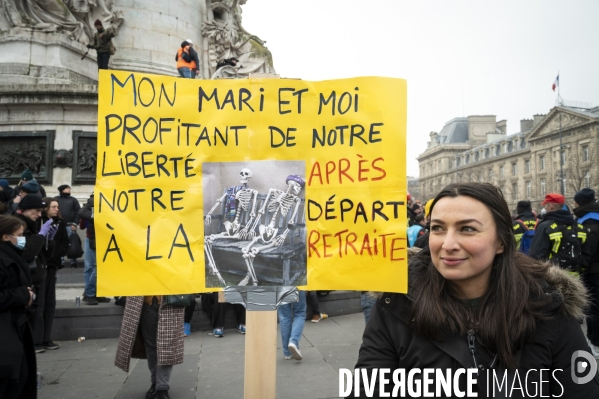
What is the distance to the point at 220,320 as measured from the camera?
24.4 feet

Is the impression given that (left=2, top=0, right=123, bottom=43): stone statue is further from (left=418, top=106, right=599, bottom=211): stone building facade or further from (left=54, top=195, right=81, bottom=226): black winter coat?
(left=418, top=106, right=599, bottom=211): stone building facade

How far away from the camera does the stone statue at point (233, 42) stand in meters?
17.3

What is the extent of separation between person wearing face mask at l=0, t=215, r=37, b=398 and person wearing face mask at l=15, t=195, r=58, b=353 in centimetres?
29

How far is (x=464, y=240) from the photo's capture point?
6.46 feet

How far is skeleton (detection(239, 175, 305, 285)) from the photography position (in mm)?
2775

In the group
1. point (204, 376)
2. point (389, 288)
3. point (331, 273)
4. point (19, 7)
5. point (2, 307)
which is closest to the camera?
point (389, 288)

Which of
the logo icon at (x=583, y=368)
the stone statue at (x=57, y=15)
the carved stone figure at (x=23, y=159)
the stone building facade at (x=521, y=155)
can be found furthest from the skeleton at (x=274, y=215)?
the stone building facade at (x=521, y=155)

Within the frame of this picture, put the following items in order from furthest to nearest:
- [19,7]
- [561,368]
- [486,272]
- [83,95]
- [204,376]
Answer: [19,7] → [83,95] → [204,376] → [486,272] → [561,368]

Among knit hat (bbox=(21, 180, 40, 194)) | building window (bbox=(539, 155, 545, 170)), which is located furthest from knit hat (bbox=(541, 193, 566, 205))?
building window (bbox=(539, 155, 545, 170))

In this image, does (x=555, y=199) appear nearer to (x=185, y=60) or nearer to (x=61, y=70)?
(x=185, y=60)

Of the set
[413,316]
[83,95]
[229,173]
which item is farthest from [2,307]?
[83,95]

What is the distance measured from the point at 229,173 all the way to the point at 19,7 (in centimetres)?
1219

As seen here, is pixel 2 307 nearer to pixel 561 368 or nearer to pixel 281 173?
pixel 281 173

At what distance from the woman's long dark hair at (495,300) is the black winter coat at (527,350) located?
0.04 meters
